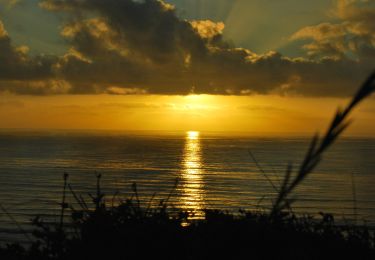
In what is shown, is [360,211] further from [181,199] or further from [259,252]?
[259,252]

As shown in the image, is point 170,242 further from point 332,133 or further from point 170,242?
point 332,133

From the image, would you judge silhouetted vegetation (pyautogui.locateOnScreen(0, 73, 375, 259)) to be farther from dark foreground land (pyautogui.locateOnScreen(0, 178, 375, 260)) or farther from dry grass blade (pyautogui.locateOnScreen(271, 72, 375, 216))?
dry grass blade (pyautogui.locateOnScreen(271, 72, 375, 216))

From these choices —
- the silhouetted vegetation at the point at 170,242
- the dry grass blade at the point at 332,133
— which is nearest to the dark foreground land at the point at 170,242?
the silhouetted vegetation at the point at 170,242

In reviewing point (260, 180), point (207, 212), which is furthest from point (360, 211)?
point (207, 212)

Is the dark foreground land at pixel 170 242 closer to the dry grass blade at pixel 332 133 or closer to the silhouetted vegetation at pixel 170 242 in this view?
the silhouetted vegetation at pixel 170 242

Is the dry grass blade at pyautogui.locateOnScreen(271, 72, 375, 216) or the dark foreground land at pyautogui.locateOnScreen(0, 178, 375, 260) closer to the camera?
the dry grass blade at pyautogui.locateOnScreen(271, 72, 375, 216)

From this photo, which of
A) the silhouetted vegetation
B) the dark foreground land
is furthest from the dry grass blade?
the dark foreground land

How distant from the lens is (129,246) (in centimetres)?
461

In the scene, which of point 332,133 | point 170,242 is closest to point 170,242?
point 170,242

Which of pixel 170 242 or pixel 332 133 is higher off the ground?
pixel 170 242

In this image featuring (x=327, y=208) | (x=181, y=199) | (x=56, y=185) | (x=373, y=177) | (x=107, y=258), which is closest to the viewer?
(x=107, y=258)

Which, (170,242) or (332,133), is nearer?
(332,133)

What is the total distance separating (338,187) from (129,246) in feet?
260

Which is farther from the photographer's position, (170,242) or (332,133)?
(170,242)
